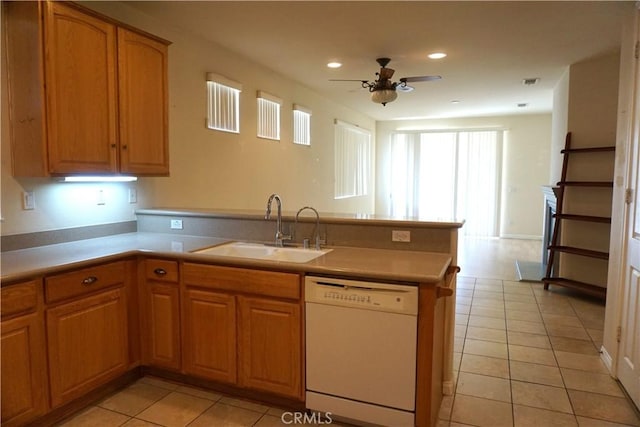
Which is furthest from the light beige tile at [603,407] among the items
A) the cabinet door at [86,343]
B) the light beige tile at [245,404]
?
the cabinet door at [86,343]

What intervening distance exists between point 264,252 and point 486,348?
1.96m

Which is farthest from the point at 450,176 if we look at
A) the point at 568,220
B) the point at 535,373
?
the point at 535,373

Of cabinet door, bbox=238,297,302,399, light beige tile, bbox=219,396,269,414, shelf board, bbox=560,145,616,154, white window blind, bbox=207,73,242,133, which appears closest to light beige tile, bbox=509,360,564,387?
cabinet door, bbox=238,297,302,399

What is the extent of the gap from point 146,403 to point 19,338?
2.75 feet

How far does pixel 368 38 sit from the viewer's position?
3.94m

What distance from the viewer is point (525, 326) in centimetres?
384

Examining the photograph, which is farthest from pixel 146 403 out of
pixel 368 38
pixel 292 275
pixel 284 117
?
pixel 284 117

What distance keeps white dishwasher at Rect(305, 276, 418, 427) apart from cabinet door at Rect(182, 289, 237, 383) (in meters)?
0.50

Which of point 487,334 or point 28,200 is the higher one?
point 28,200

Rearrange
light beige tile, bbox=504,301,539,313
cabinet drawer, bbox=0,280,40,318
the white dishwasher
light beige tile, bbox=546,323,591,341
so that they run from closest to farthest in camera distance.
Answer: cabinet drawer, bbox=0,280,40,318, the white dishwasher, light beige tile, bbox=546,323,591,341, light beige tile, bbox=504,301,539,313

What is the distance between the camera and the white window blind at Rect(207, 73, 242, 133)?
13.5ft

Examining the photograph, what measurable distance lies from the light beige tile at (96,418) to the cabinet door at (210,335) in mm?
447

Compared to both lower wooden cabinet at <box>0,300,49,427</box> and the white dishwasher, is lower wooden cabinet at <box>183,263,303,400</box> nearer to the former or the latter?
the white dishwasher

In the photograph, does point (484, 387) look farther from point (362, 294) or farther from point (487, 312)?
point (487, 312)
